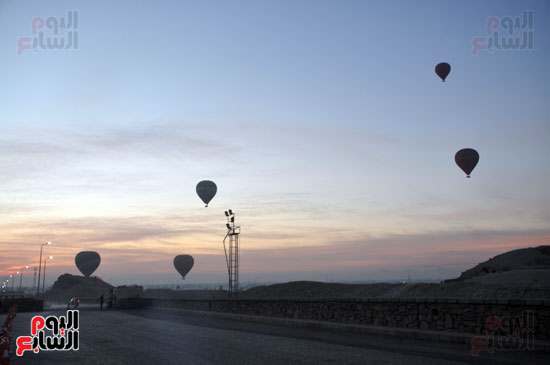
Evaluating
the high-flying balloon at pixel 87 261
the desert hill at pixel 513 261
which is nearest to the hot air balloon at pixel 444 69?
the desert hill at pixel 513 261

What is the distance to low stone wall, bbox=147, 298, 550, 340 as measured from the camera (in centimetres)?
1481

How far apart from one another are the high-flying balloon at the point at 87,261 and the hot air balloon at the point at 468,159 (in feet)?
269

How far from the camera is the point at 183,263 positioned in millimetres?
77500

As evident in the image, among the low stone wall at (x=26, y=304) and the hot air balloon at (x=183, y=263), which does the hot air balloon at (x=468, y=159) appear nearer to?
the low stone wall at (x=26, y=304)

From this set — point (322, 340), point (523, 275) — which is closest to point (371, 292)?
point (523, 275)

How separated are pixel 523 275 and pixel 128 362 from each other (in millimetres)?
28732

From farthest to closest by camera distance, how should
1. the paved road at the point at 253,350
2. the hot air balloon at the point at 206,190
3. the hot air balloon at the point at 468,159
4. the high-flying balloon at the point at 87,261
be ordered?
the high-flying balloon at the point at 87,261 < the hot air balloon at the point at 206,190 < the hot air balloon at the point at 468,159 < the paved road at the point at 253,350

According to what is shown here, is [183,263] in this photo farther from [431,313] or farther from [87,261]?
[431,313]

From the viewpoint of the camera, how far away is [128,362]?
13.1 m

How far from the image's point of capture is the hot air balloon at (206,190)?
49719mm

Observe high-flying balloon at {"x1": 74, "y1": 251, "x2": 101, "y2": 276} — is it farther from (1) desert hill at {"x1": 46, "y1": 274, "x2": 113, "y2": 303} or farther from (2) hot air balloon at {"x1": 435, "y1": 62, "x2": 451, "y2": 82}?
(2) hot air balloon at {"x1": 435, "y1": 62, "x2": 451, "y2": 82}

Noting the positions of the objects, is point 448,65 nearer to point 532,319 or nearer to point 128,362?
point 532,319

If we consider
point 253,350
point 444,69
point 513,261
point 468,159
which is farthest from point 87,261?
point 253,350

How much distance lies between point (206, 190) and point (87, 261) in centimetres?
6238
